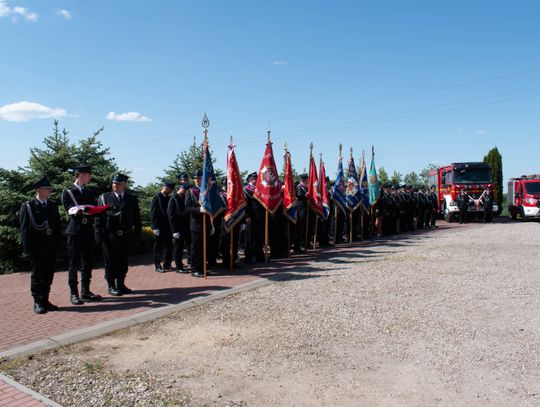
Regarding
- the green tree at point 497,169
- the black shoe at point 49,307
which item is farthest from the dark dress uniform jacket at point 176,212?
the green tree at point 497,169

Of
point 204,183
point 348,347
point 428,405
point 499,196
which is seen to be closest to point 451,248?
point 204,183

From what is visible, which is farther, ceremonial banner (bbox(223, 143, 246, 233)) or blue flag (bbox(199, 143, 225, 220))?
ceremonial banner (bbox(223, 143, 246, 233))

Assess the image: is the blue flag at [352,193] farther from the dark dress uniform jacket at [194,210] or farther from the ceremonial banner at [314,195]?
the dark dress uniform jacket at [194,210]

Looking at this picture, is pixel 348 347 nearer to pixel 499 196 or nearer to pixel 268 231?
pixel 268 231

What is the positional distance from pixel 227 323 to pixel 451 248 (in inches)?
336

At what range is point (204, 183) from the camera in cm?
891

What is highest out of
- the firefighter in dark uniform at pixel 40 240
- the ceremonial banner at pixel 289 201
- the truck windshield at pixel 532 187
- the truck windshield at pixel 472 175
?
the truck windshield at pixel 472 175

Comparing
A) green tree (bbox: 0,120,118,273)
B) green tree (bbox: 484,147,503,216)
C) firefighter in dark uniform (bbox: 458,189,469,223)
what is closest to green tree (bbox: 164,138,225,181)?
green tree (bbox: 0,120,118,273)

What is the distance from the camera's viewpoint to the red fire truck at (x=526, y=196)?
22812 mm

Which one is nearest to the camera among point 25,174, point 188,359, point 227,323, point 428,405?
point 428,405

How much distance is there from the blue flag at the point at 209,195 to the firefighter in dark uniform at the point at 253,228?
180cm

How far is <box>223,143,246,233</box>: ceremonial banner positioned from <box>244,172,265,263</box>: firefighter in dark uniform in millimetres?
1072

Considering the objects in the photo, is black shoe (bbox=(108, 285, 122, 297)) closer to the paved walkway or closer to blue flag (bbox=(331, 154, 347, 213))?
the paved walkway

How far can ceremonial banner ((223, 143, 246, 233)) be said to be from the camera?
9.49m
